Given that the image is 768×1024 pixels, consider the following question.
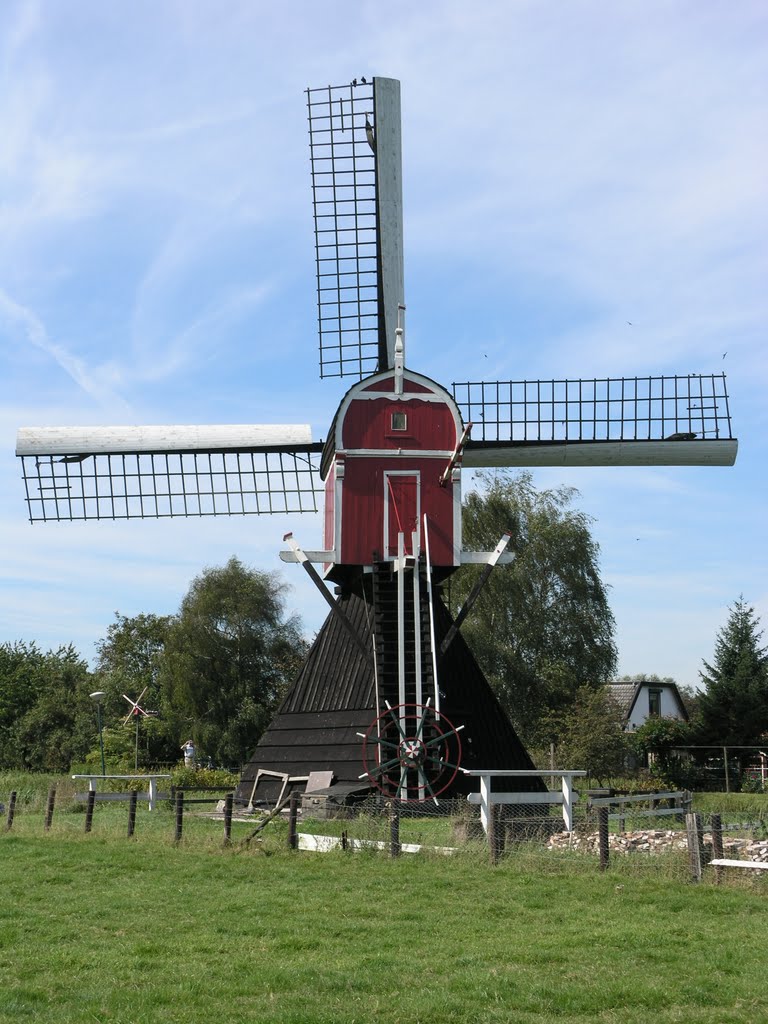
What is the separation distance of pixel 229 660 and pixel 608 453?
96.4ft

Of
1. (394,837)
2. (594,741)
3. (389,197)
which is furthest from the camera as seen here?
(594,741)

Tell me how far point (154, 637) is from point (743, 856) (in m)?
48.9

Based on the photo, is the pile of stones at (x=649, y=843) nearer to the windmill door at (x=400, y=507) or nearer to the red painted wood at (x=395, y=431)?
the windmill door at (x=400, y=507)

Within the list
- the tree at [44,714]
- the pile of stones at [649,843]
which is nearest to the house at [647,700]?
the tree at [44,714]

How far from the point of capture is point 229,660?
49.0 m

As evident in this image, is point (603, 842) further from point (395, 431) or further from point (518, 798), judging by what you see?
point (395, 431)

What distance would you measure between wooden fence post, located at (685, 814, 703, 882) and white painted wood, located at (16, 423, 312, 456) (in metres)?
12.1

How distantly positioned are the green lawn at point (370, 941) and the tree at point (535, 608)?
2586 cm

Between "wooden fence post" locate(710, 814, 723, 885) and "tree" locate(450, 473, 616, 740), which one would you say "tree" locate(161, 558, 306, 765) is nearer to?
"tree" locate(450, 473, 616, 740)

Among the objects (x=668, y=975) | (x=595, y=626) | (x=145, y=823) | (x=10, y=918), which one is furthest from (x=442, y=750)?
(x=595, y=626)

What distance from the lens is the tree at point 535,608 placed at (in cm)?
4031

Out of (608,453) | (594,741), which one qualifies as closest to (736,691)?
(594,741)

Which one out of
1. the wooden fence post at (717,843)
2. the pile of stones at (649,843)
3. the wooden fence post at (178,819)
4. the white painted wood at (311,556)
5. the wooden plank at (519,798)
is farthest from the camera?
the white painted wood at (311,556)

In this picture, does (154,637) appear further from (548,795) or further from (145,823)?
(548,795)
